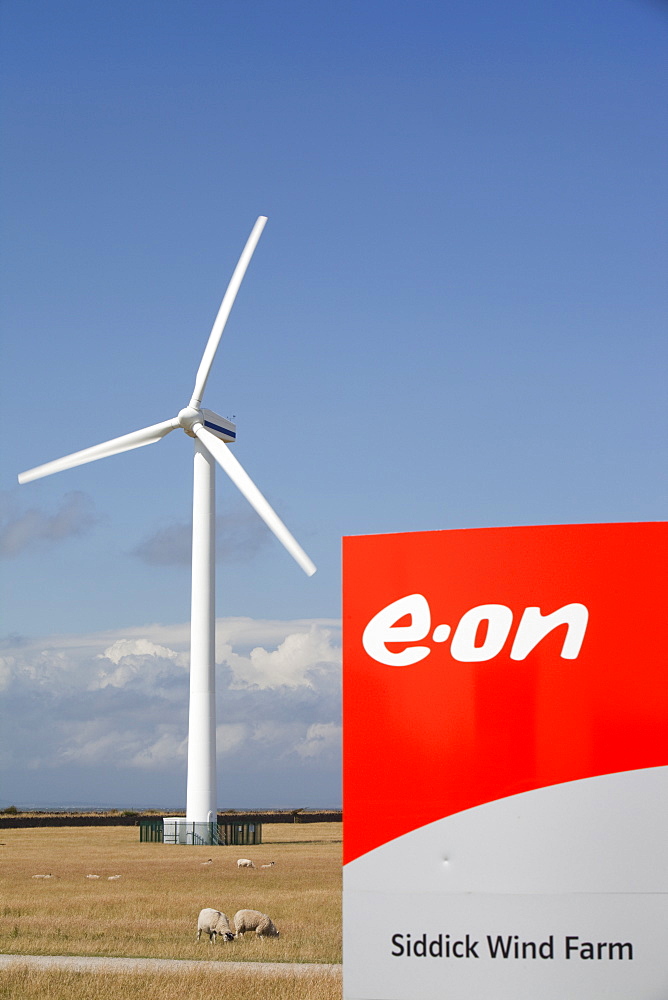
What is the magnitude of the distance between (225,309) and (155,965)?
53.9 m

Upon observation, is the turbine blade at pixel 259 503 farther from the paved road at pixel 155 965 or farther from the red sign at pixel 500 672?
the red sign at pixel 500 672


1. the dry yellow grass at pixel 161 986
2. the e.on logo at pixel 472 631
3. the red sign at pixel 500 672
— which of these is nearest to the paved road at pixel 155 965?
the dry yellow grass at pixel 161 986

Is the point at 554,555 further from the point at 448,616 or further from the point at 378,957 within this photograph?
the point at 378,957

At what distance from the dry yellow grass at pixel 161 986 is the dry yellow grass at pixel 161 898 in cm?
358

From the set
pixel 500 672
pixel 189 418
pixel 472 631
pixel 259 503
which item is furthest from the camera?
pixel 189 418

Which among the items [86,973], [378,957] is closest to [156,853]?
[86,973]

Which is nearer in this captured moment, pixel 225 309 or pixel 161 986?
pixel 161 986

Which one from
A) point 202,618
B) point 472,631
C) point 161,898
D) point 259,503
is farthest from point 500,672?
point 202,618

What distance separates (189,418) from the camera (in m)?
80.7

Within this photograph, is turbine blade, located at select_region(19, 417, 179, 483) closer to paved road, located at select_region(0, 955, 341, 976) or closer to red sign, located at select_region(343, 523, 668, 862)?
paved road, located at select_region(0, 955, 341, 976)

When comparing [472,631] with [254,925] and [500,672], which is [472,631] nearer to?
[500,672]

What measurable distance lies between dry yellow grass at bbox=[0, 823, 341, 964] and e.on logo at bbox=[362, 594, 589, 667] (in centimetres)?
1784

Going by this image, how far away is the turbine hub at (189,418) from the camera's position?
80.5 meters

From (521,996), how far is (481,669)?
2875 mm
